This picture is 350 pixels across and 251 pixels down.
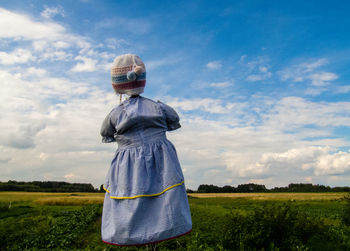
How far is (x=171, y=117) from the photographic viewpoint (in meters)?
3.73

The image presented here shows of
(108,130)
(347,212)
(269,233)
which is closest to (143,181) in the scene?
(108,130)

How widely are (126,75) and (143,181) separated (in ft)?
4.54

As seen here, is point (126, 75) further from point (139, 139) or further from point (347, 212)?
point (347, 212)

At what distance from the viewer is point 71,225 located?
38.6ft

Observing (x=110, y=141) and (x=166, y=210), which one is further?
(x=110, y=141)

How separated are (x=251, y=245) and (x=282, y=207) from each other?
203 centimetres

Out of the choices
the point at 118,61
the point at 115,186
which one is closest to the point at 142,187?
the point at 115,186

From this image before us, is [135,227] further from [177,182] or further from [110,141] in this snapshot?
[110,141]

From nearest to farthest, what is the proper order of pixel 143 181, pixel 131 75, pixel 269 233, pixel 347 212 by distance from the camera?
pixel 143 181, pixel 131 75, pixel 269 233, pixel 347 212

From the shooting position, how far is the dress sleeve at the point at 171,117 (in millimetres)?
3697

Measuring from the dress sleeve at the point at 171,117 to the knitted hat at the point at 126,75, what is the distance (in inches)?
16.0

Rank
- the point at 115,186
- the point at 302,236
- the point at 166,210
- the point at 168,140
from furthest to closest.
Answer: the point at 302,236 < the point at 168,140 < the point at 115,186 < the point at 166,210

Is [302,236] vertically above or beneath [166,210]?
beneath

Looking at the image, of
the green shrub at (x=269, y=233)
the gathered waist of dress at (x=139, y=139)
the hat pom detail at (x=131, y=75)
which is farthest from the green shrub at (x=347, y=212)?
the hat pom detail at (x=131, y=75)
